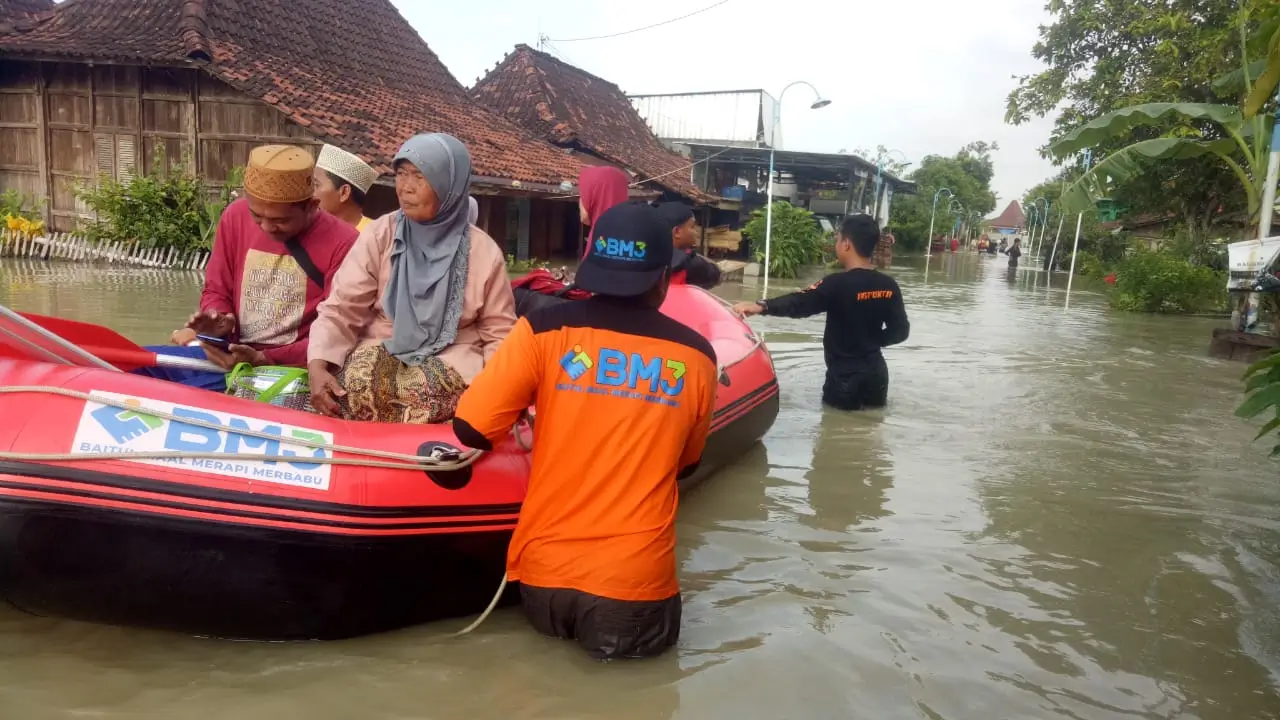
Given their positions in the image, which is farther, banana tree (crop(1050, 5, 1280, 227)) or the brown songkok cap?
banana tree (crop(1050, 5, 1280, 227))

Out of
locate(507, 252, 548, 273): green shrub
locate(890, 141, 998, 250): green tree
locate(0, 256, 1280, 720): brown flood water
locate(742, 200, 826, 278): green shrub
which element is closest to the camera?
locate(0, 256, 1280, 720): brown flood water

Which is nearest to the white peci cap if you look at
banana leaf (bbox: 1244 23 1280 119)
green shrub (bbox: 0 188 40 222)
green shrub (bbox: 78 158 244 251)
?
banana leaf (bbox: 1244 23 1280 119)

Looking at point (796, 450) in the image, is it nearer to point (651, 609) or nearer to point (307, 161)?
point (651, 609)

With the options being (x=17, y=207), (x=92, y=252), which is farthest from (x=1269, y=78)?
(x=17, y=207)

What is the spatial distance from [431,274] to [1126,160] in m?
10.4

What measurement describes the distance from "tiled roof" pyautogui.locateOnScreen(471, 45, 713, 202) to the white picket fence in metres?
7.98

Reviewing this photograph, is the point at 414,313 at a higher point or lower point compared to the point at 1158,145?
lower

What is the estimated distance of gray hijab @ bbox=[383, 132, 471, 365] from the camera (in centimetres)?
291

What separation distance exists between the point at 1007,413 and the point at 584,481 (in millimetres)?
5102

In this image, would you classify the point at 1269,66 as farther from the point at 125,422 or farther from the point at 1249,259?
the point at 1249,259

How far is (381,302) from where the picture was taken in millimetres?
2986

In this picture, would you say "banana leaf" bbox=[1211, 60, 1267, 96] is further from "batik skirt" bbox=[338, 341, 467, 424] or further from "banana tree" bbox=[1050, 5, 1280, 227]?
"batik skirt" bbox=[338, 341, 467, 424]

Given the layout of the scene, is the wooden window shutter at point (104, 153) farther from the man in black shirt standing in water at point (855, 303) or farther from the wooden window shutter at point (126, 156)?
the man in black shirt standing in water at point (855, 303)

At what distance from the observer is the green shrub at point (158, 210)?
40.4 feet
